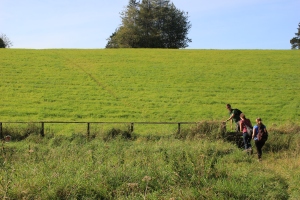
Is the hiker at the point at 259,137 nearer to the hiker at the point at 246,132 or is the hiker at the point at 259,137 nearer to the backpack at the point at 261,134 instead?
the backpack at the point at 261,134

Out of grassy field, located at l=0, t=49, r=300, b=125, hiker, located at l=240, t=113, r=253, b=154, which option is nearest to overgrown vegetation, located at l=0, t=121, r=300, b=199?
hiker, located at l=240, t=113, r=253, b=154

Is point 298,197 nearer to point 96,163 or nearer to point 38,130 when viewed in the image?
point 96,163

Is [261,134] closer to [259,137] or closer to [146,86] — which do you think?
[259,137]

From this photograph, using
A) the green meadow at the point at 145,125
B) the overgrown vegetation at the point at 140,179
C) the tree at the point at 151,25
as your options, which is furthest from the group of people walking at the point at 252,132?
the tree at the point at 151,25

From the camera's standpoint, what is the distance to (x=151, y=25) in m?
60.8

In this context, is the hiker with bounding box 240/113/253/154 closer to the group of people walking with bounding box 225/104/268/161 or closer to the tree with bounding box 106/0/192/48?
the group of people walking with bounding box 225/104/268/161

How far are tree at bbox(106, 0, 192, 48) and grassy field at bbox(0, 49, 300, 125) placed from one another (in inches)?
851

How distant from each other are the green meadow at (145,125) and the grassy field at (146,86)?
3.3 inches

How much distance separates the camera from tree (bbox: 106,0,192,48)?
196 ft

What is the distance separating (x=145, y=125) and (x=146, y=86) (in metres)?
8.75

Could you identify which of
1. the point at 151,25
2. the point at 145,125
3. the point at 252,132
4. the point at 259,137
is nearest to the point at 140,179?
the point at 259,137

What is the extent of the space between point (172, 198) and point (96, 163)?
2484mm

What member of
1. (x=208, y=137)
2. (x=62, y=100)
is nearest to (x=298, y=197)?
(x=208, y=137)

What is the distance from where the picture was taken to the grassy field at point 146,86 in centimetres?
1955
